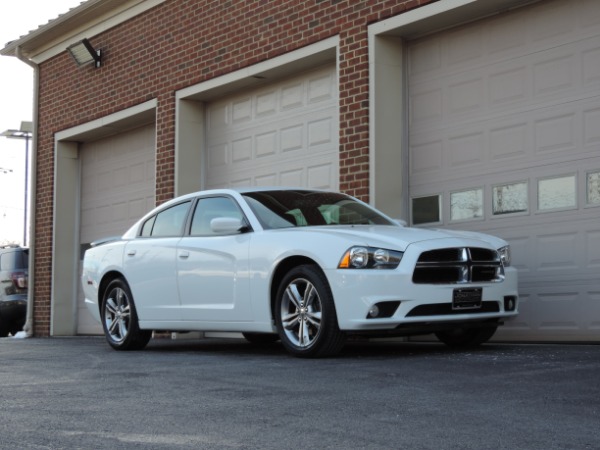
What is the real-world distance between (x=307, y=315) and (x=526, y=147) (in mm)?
3567

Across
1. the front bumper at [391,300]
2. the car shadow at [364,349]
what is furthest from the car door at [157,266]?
the front bumper at [391,300]

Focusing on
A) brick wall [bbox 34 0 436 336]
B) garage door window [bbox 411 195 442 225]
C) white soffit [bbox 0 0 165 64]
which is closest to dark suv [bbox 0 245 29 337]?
brick wall [bbox 34 0 436 336]

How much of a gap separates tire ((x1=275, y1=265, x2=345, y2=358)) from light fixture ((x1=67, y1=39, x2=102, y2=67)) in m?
9.74

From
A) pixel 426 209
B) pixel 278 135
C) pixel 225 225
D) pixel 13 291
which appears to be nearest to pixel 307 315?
pixel 225 225

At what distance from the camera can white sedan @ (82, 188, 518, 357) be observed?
7750 millimetres

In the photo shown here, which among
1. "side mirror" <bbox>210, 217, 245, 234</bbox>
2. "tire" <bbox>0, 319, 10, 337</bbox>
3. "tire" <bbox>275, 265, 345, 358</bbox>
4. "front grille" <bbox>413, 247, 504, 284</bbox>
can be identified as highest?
"side mirror" <bbox>210, 217, 245, 234</bbox>

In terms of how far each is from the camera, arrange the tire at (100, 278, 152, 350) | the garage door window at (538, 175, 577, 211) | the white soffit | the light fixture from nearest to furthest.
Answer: the garage door window at (538, 175, 577, 211), the tire at (100, 278, 152, 350), the white soffit, the light fixture

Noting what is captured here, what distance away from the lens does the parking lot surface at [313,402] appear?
4.30 m

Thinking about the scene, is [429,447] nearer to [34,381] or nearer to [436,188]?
[34,381]

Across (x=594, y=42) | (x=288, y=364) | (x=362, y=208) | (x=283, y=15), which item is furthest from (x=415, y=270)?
(x=283, y=15)

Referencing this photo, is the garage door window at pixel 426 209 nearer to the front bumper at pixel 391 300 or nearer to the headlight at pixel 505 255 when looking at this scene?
the headlight at pixel 505 255

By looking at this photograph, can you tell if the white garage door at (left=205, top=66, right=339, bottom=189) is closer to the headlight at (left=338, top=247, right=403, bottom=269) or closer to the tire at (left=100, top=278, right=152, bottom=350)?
the tire at (left=100, top=278, right=152, bottom=350)

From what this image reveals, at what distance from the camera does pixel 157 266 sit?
969 cm

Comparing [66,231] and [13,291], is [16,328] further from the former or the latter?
[66,231]
